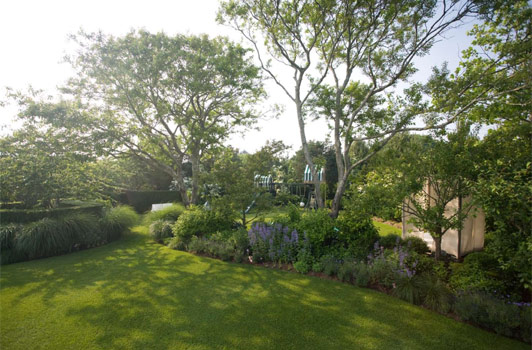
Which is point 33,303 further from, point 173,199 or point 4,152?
point 173,199

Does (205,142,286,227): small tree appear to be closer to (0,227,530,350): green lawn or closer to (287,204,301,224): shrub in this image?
(287,204,301,224): shrub

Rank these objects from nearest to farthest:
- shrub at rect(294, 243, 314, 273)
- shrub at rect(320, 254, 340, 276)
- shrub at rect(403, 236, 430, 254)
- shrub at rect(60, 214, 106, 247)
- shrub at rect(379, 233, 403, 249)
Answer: shrub at rect(320, 254, 340, 276) < shrub at rect(294, 243, 314, 273) < shrub at rect(379, 233, 403, 249) < shrub at rect(403, 236, 430, 254) < shrub at rect(60, 214, 106, 247)

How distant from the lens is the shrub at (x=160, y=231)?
848 cm

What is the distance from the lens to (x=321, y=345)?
3061 mm

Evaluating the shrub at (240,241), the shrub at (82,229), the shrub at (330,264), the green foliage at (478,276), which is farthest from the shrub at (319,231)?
the shrub at (82,229)

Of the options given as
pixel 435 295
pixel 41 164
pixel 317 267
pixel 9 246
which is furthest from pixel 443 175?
pixel 41 164

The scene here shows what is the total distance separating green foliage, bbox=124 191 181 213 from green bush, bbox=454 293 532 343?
15772 mm

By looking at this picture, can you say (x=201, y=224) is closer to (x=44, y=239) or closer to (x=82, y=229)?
(x=82, y=229)

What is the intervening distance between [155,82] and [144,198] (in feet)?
30.4

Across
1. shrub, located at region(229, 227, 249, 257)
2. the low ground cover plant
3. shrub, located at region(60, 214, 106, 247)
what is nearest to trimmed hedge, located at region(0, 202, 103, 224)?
the low ground cover plant

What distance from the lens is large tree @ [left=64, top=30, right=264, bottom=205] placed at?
28.6ft

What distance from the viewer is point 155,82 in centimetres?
945

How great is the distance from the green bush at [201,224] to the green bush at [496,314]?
5855 millimetres

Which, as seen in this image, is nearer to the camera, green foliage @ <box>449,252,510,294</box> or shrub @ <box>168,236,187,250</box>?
green foliage @ <box>449,252,510,294</box>
